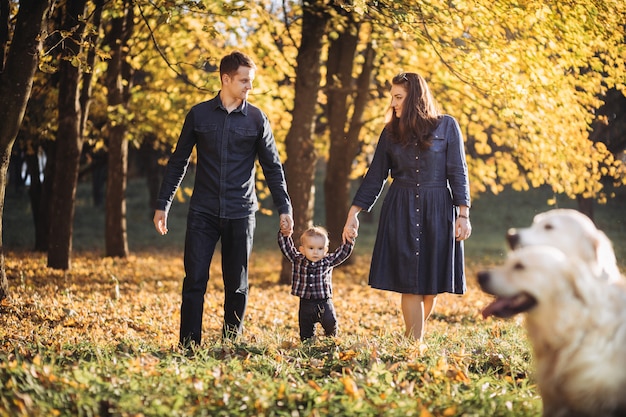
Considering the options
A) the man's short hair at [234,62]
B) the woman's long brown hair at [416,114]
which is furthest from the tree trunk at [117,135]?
the woman's long brown hair at [416,114]

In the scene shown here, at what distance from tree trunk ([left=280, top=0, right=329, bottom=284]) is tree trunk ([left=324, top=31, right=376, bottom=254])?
8.43 feet

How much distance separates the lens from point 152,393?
3.82 metres

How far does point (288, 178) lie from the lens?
459 inches

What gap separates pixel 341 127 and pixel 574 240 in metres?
11.5

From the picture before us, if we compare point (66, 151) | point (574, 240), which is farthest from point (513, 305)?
point (66, 151)

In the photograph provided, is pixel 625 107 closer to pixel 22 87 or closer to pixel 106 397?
pixel 22 87

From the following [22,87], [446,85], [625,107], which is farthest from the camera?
[625,107]

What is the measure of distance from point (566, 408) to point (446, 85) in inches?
374

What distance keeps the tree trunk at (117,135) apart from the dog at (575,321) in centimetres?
1151

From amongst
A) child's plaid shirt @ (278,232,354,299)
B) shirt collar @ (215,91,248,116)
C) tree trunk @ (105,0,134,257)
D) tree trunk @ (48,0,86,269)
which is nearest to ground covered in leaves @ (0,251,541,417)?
child's plaid shirt @ (278,232,354,299)

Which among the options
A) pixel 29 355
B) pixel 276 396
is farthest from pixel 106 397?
pixel 29 355

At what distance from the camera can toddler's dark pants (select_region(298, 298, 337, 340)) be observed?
19.9ft

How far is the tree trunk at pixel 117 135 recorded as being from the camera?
13812 mm

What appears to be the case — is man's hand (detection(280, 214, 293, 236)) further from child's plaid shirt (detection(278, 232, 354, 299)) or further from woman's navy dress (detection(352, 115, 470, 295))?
Answer: woman's navy dress (detection(352, 115, 470, 295))
